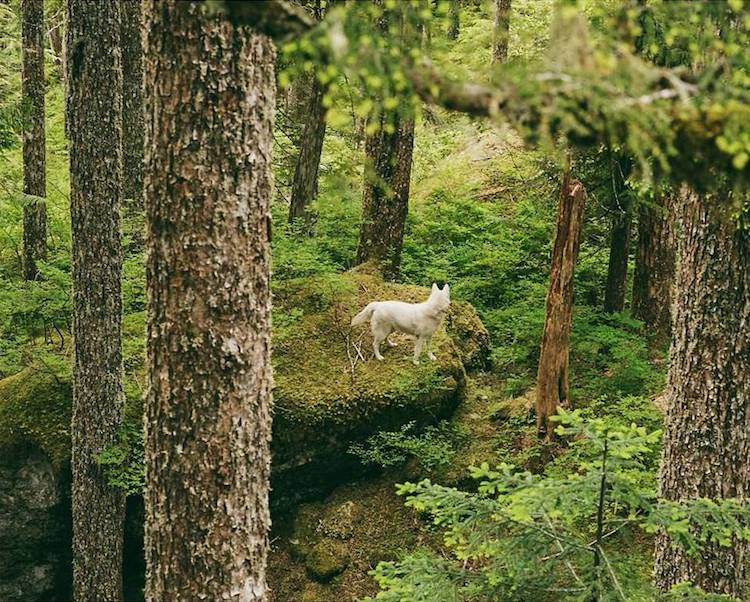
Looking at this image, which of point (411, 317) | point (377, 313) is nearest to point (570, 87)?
point (411, 317)

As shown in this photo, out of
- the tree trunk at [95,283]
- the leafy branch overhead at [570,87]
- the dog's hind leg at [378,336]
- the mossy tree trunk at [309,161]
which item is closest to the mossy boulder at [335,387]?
the dog's hind leg at [378,336]

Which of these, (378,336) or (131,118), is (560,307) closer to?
(378,336)

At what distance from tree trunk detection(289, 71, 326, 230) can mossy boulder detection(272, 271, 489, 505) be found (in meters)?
2.26

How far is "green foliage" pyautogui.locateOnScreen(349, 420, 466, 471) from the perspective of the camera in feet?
30.2

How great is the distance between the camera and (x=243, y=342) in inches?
145

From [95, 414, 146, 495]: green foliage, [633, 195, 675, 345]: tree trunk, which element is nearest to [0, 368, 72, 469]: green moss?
[95, 414, 146, 495]: green foliage

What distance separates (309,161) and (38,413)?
5215 mm

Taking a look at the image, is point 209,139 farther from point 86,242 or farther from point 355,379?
point 355,379

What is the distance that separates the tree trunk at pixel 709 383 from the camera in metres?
5.09

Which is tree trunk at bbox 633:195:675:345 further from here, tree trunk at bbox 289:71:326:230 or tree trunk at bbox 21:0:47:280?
tree trunk at bbox 21:0:47:280

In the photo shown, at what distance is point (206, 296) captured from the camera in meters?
3.61

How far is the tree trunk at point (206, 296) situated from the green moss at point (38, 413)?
584 cm

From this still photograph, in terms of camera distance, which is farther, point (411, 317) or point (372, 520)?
point (411, 317)

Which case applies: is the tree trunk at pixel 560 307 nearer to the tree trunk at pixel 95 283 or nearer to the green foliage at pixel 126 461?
the green foliage at pixel 126 461
